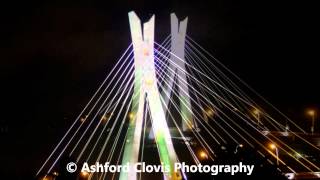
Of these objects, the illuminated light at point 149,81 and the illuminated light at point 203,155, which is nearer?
the illuminated light at point 203,155

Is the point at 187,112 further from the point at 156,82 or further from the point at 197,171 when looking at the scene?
the point at 197,171

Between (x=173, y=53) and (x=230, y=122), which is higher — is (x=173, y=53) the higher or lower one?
the higher one

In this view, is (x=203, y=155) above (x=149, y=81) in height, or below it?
below

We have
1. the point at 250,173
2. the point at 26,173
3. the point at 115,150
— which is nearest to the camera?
the point at 250,173

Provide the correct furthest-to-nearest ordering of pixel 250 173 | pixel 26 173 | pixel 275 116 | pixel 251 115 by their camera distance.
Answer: pixel 251 115, pixel 275 116, pixel 26 173, pixel 250 173

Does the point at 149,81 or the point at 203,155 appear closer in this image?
the point at 203,155

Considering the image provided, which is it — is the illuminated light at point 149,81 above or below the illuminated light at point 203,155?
above

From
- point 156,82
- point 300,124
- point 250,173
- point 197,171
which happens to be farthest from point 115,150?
point 300,124

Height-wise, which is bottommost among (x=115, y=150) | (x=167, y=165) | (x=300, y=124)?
(x=167, y=165)

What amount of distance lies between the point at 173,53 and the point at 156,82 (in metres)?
5.54

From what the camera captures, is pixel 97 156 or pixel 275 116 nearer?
pixel 97 156

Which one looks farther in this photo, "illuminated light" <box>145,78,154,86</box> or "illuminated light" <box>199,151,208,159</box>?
"illuminated light" <box>145,78,154,86</box>

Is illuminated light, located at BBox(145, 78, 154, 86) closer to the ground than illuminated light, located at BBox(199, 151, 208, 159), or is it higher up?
higher up

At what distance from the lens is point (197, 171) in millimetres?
10039
